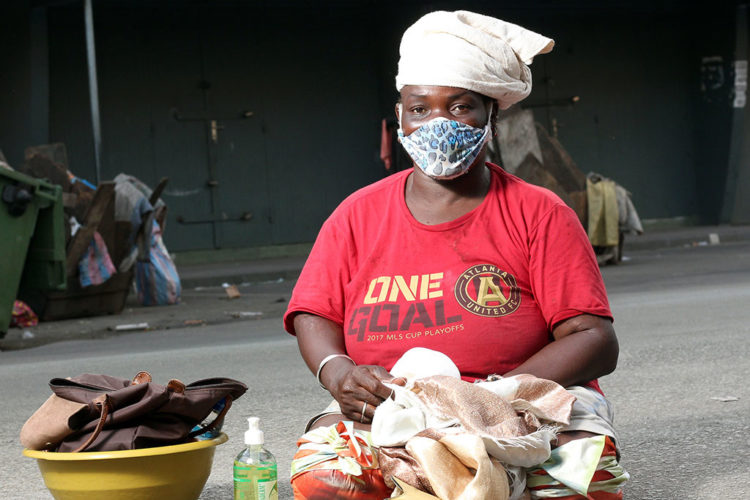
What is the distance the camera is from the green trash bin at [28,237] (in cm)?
959

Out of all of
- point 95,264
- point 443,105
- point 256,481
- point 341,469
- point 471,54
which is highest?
point 471,54

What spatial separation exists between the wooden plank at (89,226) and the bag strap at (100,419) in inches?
314

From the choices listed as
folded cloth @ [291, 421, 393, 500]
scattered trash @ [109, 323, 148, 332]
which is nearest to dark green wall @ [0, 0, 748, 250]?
scattered trash @ [109, 323, 148, 332]

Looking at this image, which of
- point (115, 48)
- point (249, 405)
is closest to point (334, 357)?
point (249, 405)

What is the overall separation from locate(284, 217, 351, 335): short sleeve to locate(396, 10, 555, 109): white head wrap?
0.50m

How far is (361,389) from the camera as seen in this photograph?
2.98 meters

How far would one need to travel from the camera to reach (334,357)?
3.18 m

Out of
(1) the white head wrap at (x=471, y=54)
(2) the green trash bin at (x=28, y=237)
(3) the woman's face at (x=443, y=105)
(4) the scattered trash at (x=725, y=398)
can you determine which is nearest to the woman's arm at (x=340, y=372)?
(3) the woman's face at (x=443, y=105)

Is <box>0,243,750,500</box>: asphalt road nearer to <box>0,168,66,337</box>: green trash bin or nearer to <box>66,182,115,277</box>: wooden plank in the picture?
<box>0,168,66,337</box>: green trash bin

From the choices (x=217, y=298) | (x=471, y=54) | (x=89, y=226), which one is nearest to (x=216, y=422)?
(x=471, y=54)

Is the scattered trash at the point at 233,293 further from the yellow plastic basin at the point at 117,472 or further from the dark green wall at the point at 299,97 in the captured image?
the yellow plastic basin at the point at 117,472

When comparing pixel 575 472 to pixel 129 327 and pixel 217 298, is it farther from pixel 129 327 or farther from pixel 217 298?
pixel 217 298

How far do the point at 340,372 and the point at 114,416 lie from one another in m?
0.63

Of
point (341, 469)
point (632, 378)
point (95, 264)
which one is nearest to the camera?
point (341, 469)
